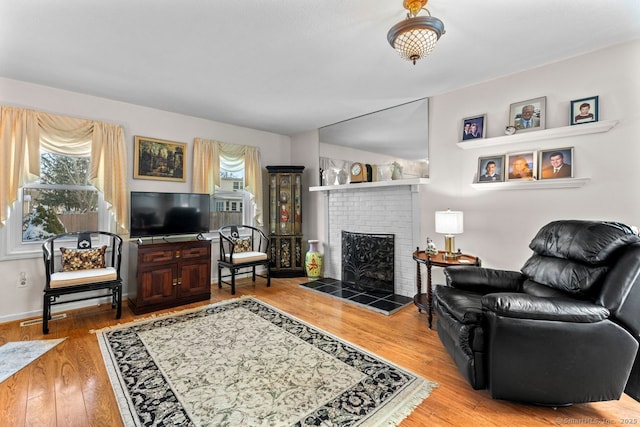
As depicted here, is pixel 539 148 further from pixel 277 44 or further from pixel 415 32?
pixel 277 44

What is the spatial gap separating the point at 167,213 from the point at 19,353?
6.14ft

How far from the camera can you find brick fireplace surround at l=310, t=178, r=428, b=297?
12.5 feet

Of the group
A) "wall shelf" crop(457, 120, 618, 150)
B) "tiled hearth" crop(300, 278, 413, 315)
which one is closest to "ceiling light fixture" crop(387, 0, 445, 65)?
"wall shelf" crop(457, 120, 618, 150)

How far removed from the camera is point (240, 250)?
451 centimetres

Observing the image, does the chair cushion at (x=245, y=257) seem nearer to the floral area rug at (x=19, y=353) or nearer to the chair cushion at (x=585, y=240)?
the floral area rug at (x=19, y=353)

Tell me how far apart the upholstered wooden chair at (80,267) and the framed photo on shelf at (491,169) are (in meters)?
4.10

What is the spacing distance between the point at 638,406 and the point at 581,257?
2.99ft

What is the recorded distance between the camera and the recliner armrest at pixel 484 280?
2.44 metres

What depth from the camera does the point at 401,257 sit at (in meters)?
3.94

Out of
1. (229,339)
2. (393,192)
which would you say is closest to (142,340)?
(229,339)

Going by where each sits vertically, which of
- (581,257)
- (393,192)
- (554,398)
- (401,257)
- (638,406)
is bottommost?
(638,406)

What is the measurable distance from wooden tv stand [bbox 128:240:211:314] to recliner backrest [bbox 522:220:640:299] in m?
3.54

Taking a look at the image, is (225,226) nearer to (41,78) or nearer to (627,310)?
(41,78)

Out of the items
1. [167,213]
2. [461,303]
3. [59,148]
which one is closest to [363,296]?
[461,303]
